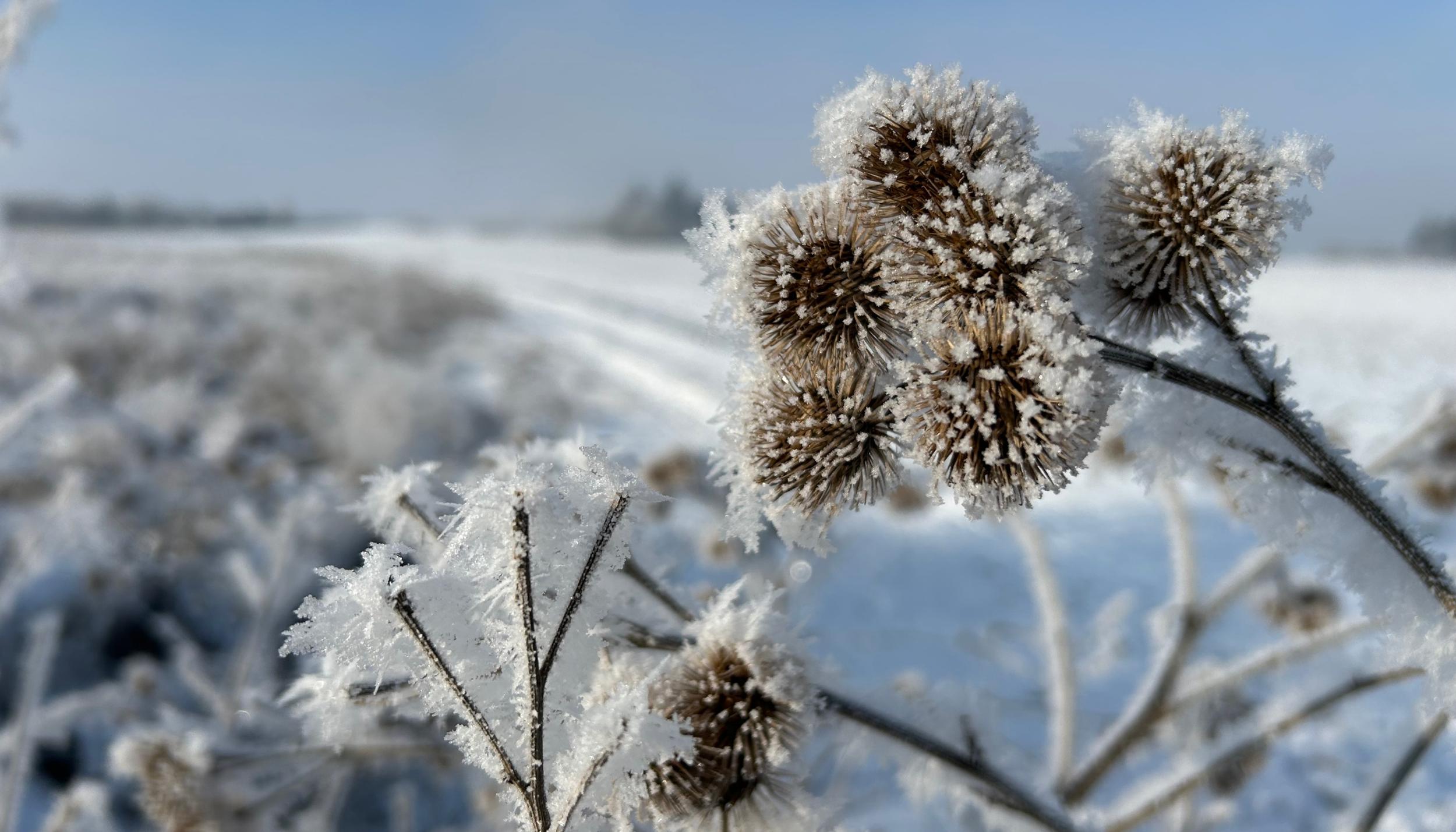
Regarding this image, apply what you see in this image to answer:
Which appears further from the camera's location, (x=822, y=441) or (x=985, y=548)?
(x=985, y=548)

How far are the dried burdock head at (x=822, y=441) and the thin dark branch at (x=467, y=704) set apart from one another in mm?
323

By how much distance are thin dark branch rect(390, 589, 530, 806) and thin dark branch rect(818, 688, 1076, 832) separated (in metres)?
0.37

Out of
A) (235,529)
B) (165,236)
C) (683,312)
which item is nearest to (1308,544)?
(235,529)

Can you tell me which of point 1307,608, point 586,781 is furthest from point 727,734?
point 1307,608

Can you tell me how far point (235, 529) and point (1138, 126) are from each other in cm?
609

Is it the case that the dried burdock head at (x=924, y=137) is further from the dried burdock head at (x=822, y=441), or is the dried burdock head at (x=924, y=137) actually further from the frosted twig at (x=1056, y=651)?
the frosted twig at (x=1056, y=651)

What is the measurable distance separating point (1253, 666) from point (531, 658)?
1926 millimetres

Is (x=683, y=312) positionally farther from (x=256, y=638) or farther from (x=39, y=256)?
(x=256, y=638)

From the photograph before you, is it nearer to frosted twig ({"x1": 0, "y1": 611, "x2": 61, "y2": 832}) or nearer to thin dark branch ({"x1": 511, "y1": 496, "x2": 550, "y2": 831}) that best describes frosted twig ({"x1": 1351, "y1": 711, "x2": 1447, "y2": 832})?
thin dark branch ({"x1": 511, "y1": 496, "x2": 550, "y2": 831})

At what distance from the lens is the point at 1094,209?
81 cm

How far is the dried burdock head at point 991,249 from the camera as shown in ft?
2.38

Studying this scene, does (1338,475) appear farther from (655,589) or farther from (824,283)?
(655,589)

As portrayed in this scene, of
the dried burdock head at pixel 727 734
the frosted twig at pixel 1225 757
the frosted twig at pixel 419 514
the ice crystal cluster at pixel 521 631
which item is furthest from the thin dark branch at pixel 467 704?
the frosted twig at pixel 1225 757

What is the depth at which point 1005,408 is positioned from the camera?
2.36ft
